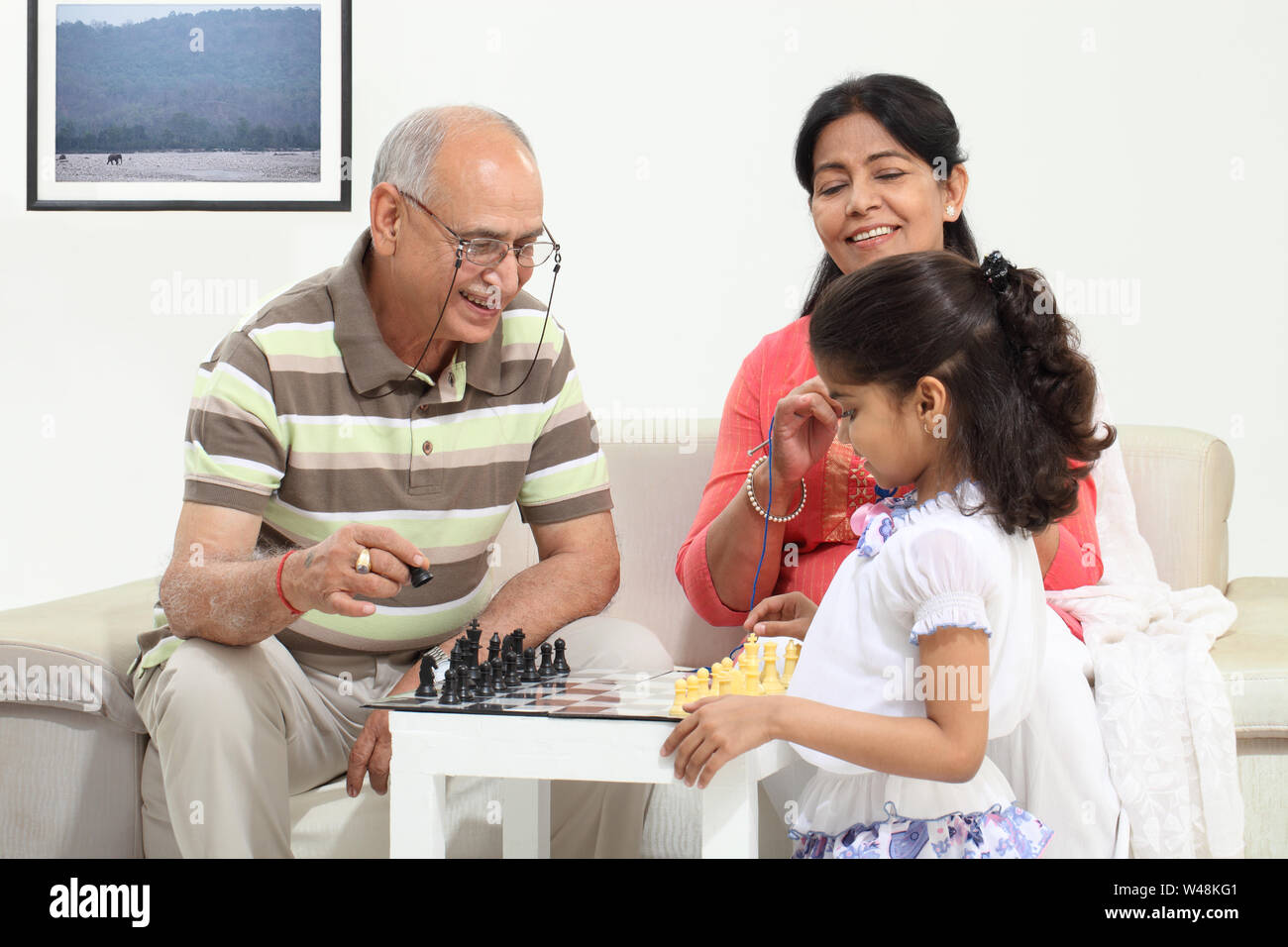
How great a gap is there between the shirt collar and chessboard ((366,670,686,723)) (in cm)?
56

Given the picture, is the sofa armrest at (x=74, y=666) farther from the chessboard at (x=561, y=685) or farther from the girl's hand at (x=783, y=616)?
the girl's hand at (x=783, y=616)

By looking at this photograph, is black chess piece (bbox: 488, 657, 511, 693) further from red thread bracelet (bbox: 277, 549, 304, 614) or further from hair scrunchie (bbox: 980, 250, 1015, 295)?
hair scrunchie (bbox: 980, 250, 1015, 295)

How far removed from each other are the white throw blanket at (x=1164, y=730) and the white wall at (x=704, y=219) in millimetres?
1262

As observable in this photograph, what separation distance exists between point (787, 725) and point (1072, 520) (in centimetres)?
100

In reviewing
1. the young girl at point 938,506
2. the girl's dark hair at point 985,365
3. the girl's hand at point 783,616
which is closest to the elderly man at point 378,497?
the girl's hand at point 783,616

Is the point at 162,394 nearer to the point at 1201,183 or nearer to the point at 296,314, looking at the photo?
the point at 296,314

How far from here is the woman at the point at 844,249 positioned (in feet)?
6.95

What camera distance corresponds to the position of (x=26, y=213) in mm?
3408

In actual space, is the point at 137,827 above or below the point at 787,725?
below
